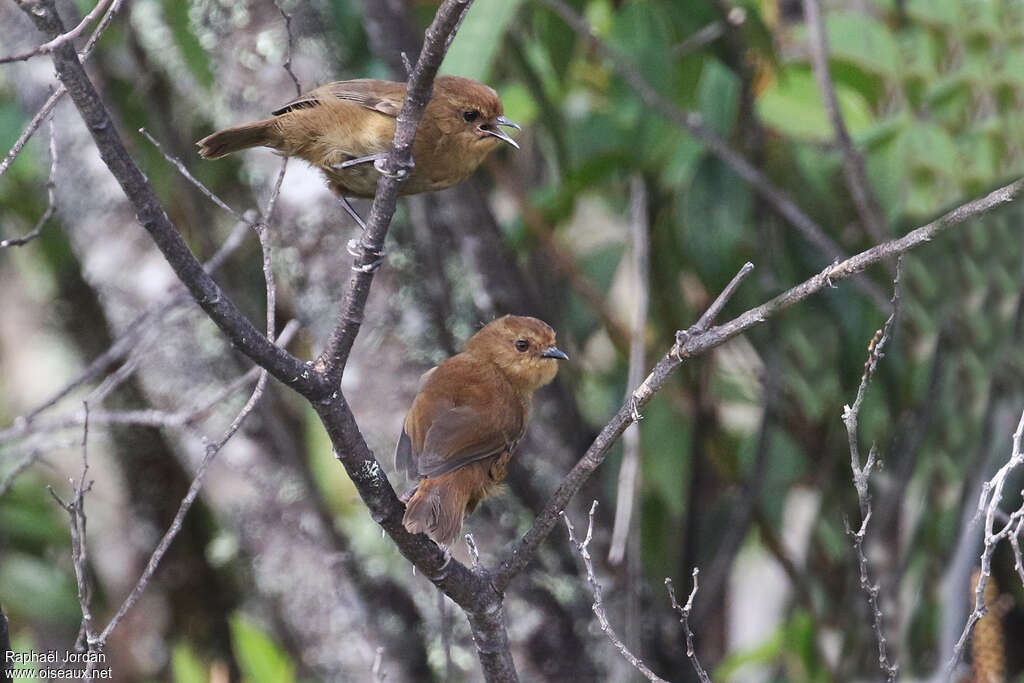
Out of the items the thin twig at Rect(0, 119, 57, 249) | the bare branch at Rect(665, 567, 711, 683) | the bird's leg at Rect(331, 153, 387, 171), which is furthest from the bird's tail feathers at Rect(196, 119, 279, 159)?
the bare branch at Rect(665, 567, 711, 683)

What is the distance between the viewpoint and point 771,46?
4.26 m

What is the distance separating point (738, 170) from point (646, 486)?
1.71m

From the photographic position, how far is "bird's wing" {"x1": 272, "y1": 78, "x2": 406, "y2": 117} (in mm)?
2547

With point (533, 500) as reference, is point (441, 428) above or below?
below

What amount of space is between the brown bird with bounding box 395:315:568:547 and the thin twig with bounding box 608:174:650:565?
624 mm

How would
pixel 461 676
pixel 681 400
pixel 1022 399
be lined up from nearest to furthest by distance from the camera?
pixel 1022 399, pixel 461 676, pixel 681 400

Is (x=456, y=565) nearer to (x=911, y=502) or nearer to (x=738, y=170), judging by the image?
(x=738, y=170)

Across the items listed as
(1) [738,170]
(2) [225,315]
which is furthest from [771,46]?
(2) [225,315]

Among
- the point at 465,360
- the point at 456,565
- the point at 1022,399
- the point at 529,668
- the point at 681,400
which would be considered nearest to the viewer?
the point at 456,565

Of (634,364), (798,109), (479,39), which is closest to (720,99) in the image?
(798,109)

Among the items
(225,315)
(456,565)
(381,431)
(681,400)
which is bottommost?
(456,565)

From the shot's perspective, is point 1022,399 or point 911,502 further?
point 911,502

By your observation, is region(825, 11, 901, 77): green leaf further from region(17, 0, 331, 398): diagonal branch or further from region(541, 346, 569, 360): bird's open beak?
region(17, 0, 331, 398): diagonal branch

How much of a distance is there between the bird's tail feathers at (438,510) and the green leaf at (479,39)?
125 cm
